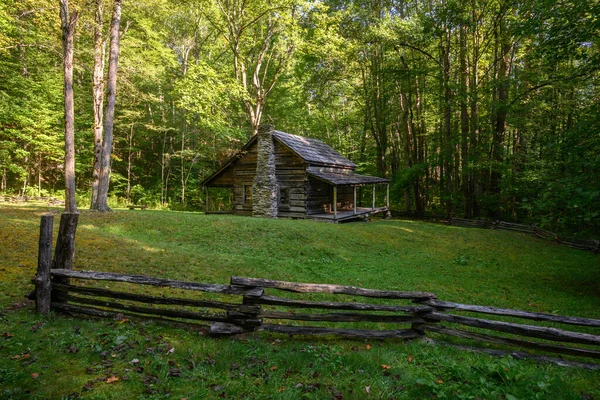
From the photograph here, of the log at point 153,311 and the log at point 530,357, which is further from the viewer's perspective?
the log at point 153,311

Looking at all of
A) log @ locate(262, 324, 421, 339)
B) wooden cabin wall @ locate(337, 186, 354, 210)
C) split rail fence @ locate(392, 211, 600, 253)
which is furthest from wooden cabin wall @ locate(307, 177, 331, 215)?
log @ locate(262, 324, 421, 339)

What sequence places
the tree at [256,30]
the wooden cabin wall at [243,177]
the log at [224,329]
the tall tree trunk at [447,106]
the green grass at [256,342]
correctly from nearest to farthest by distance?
the green grass at [256,342] < the log at [224,329] < the wooden cabin wall at [243,177] < the tall tree trunk at [447,106] < the tree at [256,30]

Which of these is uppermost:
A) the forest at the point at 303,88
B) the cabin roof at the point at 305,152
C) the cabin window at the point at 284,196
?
the forest at the point at 303,88

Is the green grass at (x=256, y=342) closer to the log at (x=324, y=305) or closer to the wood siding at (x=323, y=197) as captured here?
the log at (x=324, y=305)

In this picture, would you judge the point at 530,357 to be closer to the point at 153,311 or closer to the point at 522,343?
the point at 522,343

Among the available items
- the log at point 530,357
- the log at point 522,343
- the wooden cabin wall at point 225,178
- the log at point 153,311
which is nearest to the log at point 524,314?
Result: the log at point 522,343

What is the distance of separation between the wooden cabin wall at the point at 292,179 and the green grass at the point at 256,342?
29.8ft

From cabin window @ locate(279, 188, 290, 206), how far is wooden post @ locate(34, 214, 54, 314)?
755 inches

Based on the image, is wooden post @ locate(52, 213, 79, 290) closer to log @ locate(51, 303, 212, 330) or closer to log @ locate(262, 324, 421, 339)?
log @ locate(51, 303, 212, 330)

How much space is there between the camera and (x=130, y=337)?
17.1ft

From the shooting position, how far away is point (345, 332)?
6.02 metres

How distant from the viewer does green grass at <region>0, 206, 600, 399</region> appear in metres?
4.16

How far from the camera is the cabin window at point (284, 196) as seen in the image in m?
24.8

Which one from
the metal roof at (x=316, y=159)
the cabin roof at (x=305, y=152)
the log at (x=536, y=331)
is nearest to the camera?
the log at (x=536, y=331)
